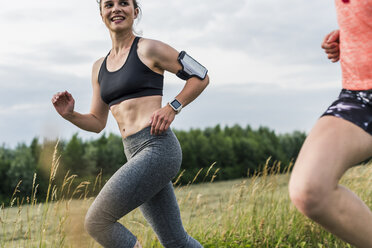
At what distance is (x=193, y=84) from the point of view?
238cm

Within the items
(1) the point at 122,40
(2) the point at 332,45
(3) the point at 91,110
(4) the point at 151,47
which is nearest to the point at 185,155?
(3) the point at 91,110

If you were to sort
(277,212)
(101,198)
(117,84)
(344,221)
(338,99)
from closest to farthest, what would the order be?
(344,221), (338,99), (101,198), (117,84), (277,212)

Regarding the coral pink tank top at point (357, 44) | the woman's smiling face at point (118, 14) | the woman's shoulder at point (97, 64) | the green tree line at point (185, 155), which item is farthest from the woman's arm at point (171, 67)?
the green tree line at point (185, 155)

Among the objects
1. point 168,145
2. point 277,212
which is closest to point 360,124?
point 168,145

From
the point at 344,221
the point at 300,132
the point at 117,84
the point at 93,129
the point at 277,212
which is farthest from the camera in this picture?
the point at 300,132

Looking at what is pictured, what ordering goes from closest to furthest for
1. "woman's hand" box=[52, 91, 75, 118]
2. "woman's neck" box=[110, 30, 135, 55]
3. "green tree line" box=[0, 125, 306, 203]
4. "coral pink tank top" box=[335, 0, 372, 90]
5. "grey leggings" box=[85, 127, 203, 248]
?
1. "coral pink tank top" box=[335, 0, 372, 90]
2. "grey leggings" box=[85, 127, 203, 248]
3. "woman's neck" box=[110, 30, 135, 55]
4. "woman's hand" box=[52, 91, 75, 118]
5. "green tree line" box=[0, 125, 306, 203]

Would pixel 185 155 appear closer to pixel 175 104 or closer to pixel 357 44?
pixel 175 104

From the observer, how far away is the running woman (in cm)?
156

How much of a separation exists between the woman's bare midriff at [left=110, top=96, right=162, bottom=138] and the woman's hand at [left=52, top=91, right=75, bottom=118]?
462 millimetres

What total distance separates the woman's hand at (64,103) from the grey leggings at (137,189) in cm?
53

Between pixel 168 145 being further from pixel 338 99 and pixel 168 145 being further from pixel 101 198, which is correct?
pixel 338 99

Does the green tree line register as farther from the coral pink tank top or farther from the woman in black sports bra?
the coral pink tank top

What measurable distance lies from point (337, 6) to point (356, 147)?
0.66 m

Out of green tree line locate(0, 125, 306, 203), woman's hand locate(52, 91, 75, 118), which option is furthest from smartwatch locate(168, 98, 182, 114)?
green tree line locate(0, 125, 306, 203)
